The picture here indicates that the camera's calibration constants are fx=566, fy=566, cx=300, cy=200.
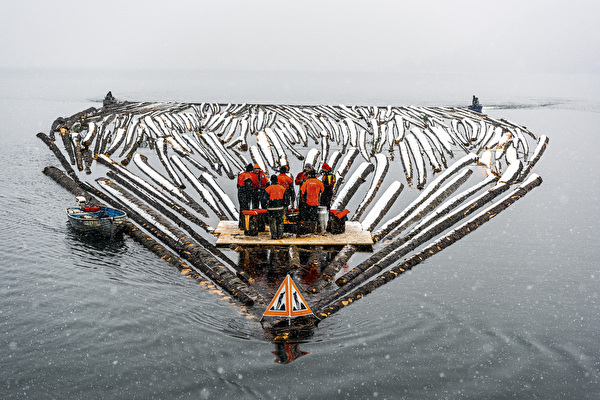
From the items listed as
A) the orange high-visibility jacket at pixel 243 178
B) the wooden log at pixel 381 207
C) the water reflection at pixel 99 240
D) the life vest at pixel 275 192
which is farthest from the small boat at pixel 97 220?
the wooden log at pixel 381 207

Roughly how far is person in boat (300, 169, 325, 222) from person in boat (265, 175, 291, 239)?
0.95m

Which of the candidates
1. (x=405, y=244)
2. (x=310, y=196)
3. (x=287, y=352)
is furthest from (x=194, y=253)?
(x=405, y=244)

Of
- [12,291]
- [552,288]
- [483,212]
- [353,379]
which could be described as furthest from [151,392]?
[483,212]

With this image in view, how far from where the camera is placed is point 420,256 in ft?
75.0

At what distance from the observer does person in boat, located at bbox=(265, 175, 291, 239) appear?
21.6m

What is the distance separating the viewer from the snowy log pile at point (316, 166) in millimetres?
23516

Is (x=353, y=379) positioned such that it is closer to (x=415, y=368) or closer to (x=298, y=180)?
(x=415, y=368)

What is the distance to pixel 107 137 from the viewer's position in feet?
159

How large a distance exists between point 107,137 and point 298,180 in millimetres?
30061

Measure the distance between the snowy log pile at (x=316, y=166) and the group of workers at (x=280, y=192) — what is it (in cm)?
206

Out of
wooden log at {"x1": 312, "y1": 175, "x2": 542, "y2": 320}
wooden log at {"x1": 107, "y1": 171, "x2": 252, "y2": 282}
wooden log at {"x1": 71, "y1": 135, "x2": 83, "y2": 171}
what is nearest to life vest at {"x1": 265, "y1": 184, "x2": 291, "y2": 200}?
wooden log at {"x1": 107, "y1": 171, "x2": 252, "y2": 282}

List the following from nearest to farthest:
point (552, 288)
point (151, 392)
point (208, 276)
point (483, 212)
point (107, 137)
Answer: point (151, 392) < point (208, 276) < point (552, 288) < point (483, 212) < point (107, 137)

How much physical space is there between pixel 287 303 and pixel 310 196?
7008mm

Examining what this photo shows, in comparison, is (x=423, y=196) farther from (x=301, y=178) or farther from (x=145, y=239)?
(x=145, y=239)
